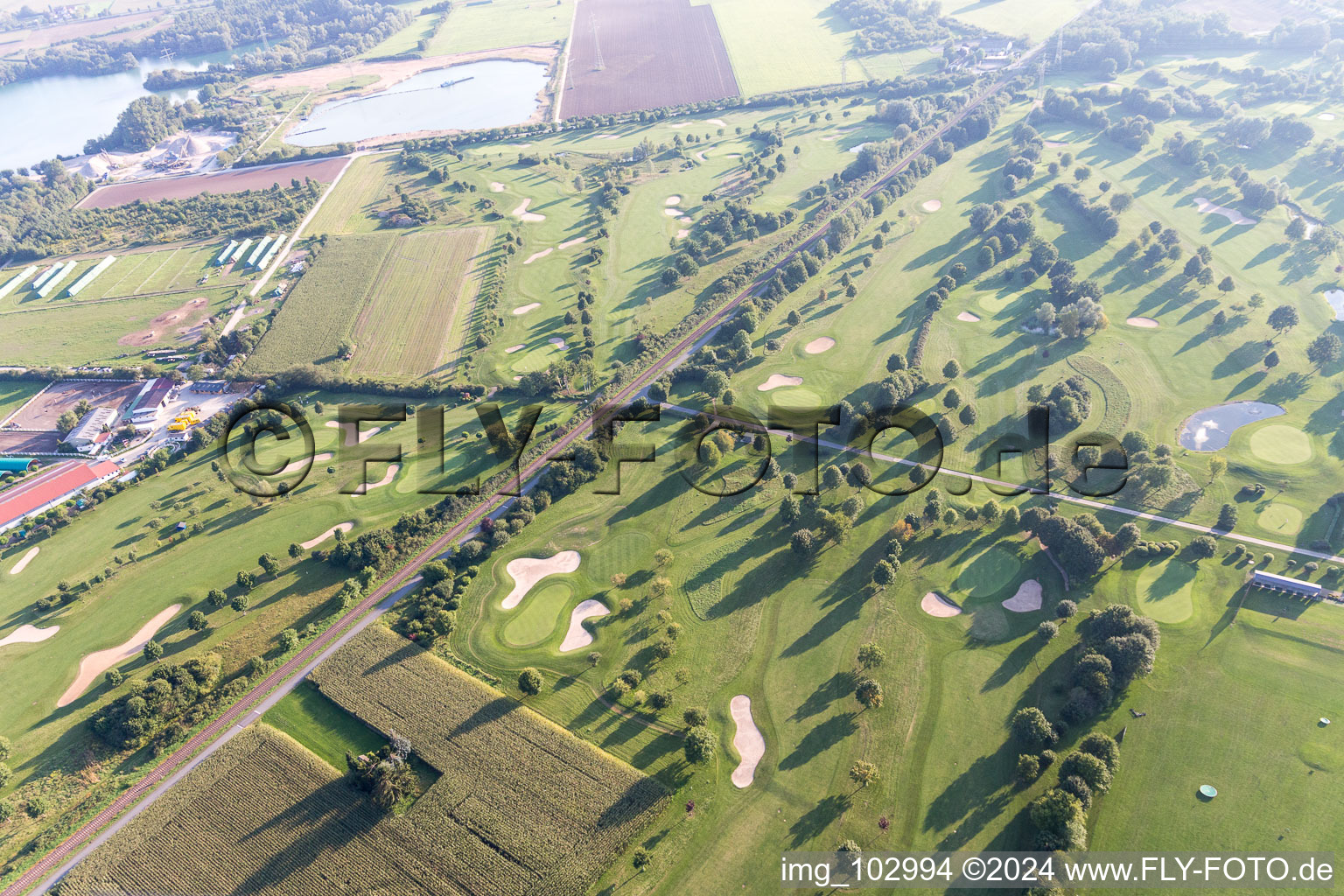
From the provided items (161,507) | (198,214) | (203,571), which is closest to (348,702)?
(203,571)

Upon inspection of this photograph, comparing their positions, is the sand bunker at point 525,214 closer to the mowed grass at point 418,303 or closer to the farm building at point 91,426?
the mowed grass at point 418,303

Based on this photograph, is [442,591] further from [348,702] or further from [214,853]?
[214,853]

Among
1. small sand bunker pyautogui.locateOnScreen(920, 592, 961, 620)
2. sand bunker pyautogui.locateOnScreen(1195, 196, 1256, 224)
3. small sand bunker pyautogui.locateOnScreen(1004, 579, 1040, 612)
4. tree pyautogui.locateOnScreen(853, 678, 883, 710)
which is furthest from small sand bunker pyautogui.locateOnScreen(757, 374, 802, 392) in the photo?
sand bunker pyautogui.locateOnScreen(1195, 196, 1256, 224)

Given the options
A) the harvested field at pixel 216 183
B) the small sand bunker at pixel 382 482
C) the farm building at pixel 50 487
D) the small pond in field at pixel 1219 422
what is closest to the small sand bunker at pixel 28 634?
the farm building at pixel 50 487

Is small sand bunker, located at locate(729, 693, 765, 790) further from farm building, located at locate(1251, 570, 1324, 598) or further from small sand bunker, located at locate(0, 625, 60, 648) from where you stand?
small sand bunker, located at locate(0, 625, 60, 648)

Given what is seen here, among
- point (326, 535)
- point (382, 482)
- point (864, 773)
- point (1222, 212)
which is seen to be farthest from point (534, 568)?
point (1222, 212)

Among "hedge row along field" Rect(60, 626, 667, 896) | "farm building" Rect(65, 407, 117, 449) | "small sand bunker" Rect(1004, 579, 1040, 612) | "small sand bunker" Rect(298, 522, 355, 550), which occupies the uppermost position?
"farm building" Rect(65, 407, 117, 449)
